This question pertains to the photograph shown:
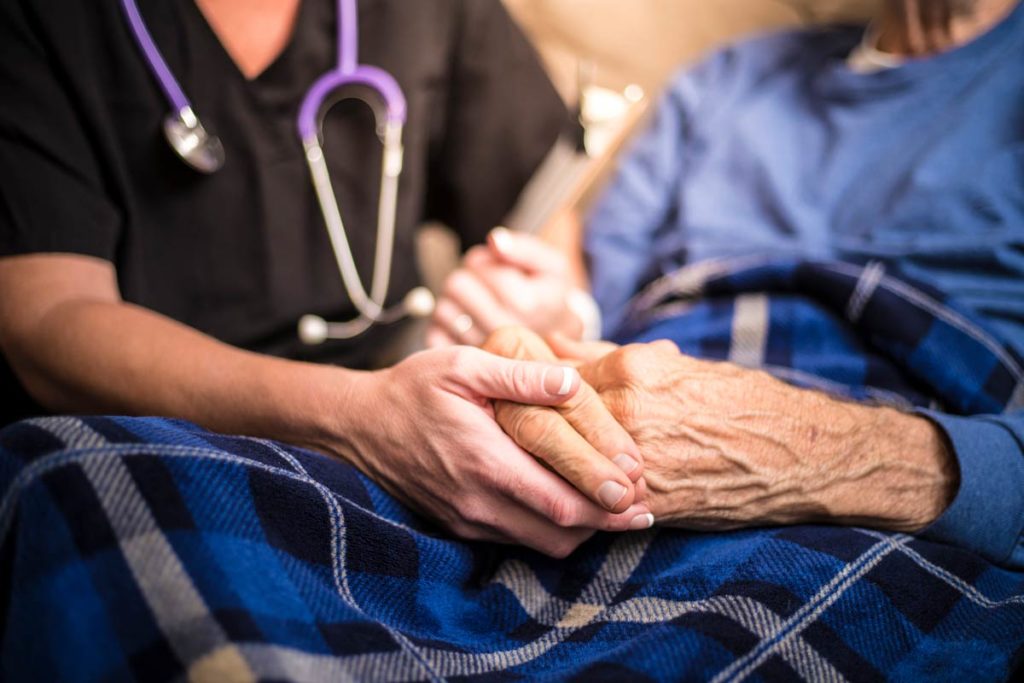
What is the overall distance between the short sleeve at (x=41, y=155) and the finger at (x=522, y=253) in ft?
1.30

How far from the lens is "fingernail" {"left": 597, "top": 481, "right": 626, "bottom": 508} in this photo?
50cm

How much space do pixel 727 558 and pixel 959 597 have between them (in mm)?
178

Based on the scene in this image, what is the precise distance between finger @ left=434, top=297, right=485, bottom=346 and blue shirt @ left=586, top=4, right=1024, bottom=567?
261 millimetres

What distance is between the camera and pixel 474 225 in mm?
Result: 1023

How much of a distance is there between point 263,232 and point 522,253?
30 cm

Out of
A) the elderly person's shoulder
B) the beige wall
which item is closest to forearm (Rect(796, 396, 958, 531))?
the elderly person's shoulder

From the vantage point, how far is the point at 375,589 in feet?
1.63

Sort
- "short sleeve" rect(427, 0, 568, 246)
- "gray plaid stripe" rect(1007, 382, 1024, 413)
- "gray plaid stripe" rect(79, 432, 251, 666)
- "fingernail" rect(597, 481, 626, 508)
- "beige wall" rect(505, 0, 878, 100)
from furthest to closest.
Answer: "beige wall" rect(505, 0, 878, 100)
"short sleeve" rect(427, 0, 568, 246)
"gray plaid stripe" rect(1007, 382, 1024, 413)
"fingernail" rect(597, 481, 626, 508)
"gray plaid stripe" rect(79, 432, 251, 666)

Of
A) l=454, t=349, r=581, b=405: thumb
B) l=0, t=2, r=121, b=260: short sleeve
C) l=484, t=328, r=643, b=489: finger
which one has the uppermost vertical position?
l=0, t=2, r=121, b=260: short sleeve

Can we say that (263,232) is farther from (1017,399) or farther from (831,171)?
(1017,399)

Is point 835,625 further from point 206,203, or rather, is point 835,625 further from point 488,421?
point 206,203

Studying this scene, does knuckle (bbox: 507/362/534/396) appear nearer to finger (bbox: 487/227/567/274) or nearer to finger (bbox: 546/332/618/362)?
finger (bbox: 546/332/618/362)

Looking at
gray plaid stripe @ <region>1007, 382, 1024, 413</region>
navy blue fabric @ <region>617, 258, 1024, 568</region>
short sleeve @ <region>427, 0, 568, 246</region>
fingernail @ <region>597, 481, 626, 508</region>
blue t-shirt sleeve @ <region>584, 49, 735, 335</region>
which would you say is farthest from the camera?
blue t-shirt sleeve @ <region>584, 49, 735, 335</region>

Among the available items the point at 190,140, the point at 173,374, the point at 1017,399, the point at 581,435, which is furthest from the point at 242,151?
the point at 1017,399
